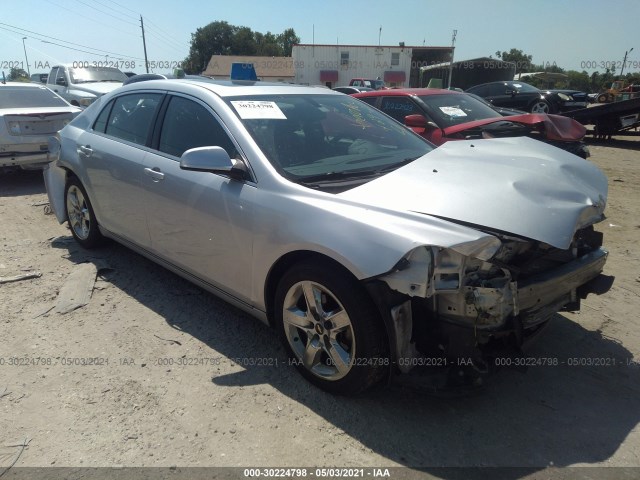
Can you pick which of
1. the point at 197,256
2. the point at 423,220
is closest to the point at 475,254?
the point at 423,220

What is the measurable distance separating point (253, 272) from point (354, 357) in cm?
82

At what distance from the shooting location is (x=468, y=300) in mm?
2232

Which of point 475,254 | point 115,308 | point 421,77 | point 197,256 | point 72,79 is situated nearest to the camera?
point 475,254

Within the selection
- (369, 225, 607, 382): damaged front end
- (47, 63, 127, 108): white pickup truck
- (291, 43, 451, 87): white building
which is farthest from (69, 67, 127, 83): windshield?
(291, 43, 451, 87): white building

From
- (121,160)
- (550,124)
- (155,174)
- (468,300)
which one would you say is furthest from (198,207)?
(550,124)

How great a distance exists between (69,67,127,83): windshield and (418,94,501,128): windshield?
10.0m

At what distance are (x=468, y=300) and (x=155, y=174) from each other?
2.39m

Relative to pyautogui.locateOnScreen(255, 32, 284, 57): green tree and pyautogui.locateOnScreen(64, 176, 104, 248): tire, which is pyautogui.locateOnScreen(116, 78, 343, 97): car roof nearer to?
pyautogui.locateOnScreen(64, 176, 104, 248): tire

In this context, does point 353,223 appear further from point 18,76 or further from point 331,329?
point 18,76

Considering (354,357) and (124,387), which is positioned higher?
(354,357)

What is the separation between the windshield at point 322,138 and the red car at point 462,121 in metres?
2.64

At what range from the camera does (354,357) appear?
248 centimetres

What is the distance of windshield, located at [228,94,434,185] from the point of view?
296 centimetres

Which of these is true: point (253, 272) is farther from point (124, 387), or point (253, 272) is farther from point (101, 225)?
point (101, 225)
